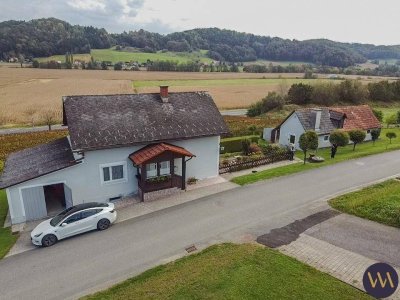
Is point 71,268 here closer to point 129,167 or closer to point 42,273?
point 42,273

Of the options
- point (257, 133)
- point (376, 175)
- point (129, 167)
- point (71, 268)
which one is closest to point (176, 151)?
point (129, 167)

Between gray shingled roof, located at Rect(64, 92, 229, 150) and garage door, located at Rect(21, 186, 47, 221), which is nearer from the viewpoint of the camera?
garage door, located at Rect(21, 186, 47, 221)

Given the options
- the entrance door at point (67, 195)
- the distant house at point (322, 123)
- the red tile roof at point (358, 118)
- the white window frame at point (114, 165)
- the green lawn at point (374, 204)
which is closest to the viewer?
the green lawn at point (374, 204)

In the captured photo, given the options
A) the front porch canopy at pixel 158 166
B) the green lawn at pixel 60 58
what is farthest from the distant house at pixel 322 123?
the green lawn at pixel 60 58

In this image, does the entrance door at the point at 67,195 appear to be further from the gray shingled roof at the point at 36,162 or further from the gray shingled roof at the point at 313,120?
the gray shingled roof at the point at 313,120

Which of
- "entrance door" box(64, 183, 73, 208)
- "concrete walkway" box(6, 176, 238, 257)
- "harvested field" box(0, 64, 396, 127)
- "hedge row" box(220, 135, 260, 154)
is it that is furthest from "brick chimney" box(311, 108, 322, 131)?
"harvested field" box(0, 64, 396, 127)

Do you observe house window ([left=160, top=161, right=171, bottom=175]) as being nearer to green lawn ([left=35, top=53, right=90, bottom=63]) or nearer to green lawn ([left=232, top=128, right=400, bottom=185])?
green lawn ([left=232, top=128, right=400, bottom=185])
